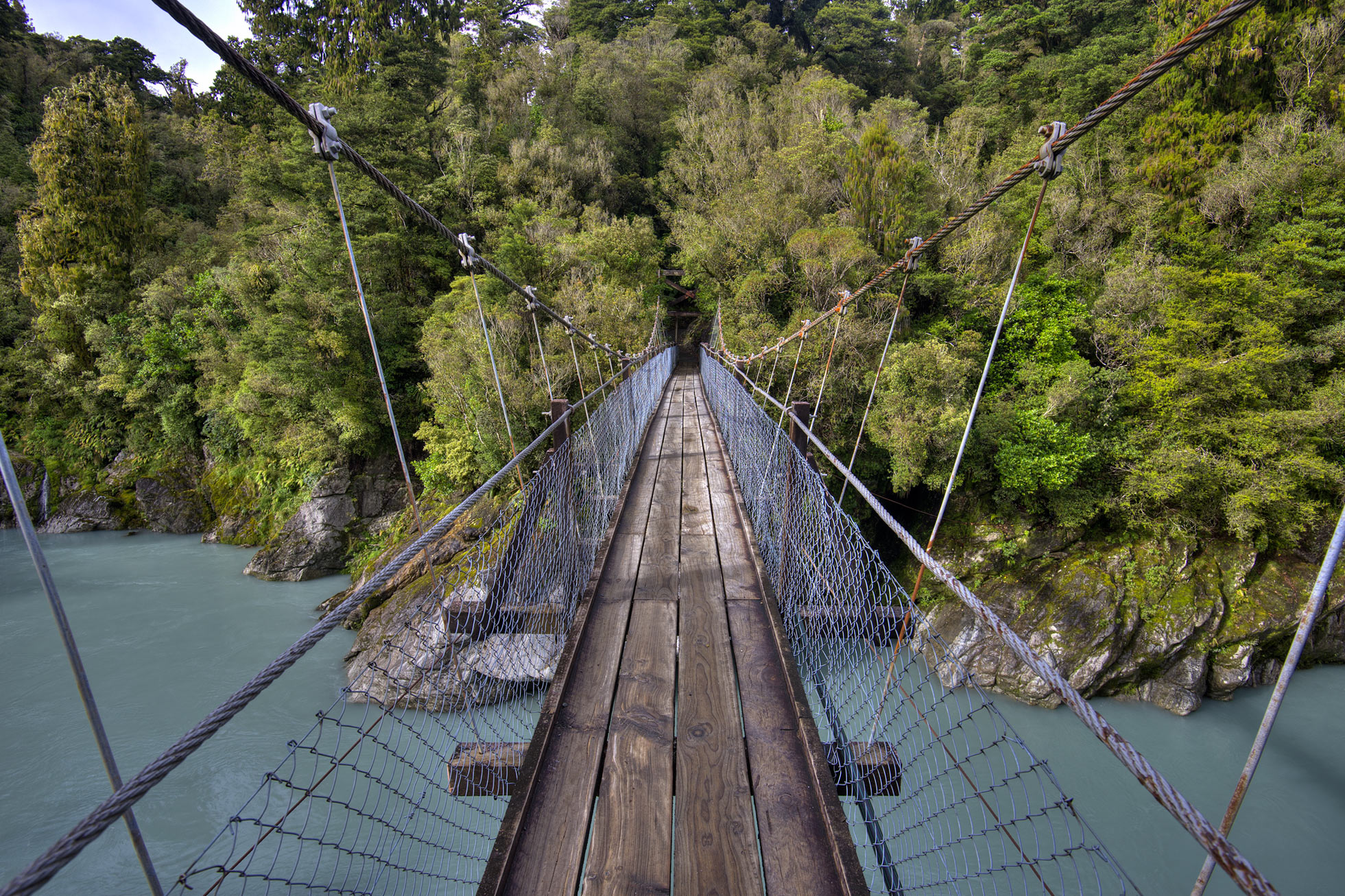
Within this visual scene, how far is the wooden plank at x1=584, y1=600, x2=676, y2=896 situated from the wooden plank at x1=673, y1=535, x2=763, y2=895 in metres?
0.04

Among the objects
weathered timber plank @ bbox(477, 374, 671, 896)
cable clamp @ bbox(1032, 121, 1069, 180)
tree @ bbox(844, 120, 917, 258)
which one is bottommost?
weathered timber plank @ bbox(477, 374, 671, 896)

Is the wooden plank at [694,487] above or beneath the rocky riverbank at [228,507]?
above

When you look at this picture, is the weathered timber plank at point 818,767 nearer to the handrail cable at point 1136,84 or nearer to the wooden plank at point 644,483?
the wooden plank at point 644,483

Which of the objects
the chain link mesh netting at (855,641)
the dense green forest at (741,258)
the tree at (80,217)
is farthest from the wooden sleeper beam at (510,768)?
the tree at (80,217)

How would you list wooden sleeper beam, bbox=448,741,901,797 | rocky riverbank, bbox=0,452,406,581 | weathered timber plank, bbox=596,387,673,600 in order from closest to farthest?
wooden sleeper beam, bbox=448,741,901,797 → weathered timber plank, bbox=596,387,673,600 → rocky riverbank, bbox=0,452,406,581

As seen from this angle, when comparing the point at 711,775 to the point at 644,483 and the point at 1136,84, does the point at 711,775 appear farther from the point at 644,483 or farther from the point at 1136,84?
the point at 644,483

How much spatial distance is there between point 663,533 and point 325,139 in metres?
2.15

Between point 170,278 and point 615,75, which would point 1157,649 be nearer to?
point 170,278

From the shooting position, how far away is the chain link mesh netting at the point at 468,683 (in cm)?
133

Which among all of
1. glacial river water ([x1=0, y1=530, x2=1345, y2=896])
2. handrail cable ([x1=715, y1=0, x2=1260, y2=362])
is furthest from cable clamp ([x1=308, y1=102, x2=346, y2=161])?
glacial river water ([x1=0, y1=530, x2=1345, y2=896])

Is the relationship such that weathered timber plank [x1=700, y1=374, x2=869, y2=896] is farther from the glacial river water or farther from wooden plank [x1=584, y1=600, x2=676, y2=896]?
the glacial river water

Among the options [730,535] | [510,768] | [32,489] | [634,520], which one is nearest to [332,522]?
[32,489]

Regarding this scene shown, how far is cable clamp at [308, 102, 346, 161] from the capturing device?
5.44 feet

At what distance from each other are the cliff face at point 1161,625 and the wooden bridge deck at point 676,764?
19.5 feet
